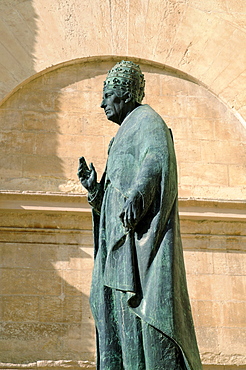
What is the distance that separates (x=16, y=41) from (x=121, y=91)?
609cm

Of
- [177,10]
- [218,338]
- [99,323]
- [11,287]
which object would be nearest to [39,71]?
[177,10]

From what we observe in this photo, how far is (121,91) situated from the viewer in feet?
14.9

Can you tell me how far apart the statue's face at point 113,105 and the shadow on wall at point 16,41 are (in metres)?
5.84

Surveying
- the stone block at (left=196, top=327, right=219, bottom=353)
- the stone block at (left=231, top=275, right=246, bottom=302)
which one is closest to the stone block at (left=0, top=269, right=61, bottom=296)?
the stone block at (left=196, top=327, right=219, bottom=353)

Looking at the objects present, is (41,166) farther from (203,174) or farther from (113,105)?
(113,105)

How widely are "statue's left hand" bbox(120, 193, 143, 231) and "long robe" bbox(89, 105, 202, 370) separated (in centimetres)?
2

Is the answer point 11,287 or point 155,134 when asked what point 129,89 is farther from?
point 11,287

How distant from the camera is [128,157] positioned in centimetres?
429

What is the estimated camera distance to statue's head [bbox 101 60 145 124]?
Result: 453 centimetres

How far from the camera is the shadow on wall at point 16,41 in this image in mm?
10320

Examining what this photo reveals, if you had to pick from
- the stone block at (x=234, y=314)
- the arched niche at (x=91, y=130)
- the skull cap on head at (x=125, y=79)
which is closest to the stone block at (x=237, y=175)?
the arched niche at (x=91, y=130)

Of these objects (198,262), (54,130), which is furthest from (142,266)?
(54,130)

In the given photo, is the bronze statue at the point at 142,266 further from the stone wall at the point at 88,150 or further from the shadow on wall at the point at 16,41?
the shadow on wall at the point at 16,41

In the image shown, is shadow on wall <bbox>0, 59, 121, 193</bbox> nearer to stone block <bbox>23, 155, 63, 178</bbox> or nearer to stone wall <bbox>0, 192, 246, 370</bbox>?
stone block <bbox>23, 155, 63, 178</bbox>
